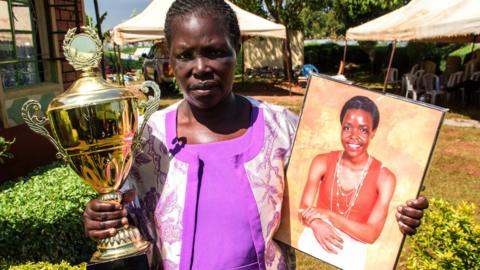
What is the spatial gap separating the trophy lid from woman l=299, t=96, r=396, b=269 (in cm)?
68

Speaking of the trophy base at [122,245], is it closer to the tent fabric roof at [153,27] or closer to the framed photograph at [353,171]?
the framed photograph at [353,171]

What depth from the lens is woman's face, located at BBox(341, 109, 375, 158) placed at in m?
1.40

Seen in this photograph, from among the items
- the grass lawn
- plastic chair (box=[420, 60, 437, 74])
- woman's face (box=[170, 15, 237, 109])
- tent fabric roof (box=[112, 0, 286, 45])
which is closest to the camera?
woman's face (box=[170, 15, 237, 109])

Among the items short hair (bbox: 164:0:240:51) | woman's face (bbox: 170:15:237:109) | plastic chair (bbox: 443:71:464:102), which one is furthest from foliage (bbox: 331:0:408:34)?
woman's face (bbox: 170:15:237:109)

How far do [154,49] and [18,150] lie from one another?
14.5 m

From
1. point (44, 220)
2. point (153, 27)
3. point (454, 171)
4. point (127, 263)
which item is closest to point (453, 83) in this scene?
point (454, 171)

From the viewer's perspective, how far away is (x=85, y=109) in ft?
4.31

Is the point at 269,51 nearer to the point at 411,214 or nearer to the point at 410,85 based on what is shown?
the point at 410,85

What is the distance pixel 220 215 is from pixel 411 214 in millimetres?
560

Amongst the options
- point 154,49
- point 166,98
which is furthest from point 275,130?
point 154,49

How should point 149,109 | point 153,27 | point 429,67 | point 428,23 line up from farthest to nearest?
point 429,67
point 153,27
point 428,23
point 149,109

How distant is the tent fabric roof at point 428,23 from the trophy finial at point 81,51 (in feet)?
27.2

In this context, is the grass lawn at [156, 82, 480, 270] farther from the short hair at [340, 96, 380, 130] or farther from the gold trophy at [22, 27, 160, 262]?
the gold trophy at [22, 27, 160, 262]

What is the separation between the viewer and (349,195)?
1402 mm
